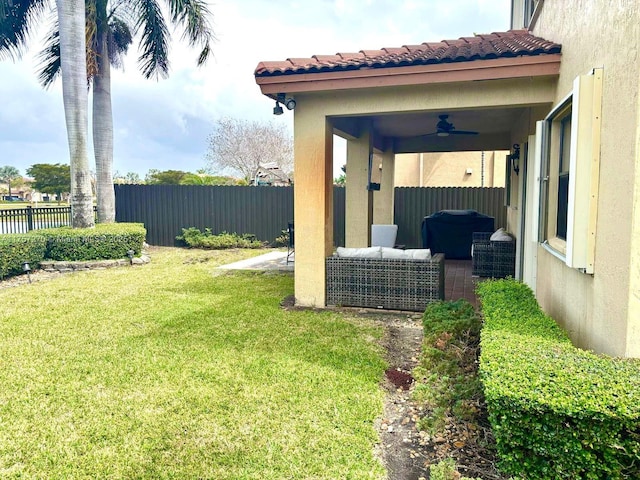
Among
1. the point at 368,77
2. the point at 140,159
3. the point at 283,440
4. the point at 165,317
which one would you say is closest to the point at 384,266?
the point at 368,77

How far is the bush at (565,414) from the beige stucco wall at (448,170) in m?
18.8

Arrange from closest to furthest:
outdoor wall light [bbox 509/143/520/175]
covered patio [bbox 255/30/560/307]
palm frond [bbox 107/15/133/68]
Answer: covered patio [bbox 255/30/560/307]
outdoor wall light [bbox 509/143/520/175]
palm frond [bbox 107/15/133/68]

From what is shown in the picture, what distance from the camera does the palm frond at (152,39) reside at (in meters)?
13.7

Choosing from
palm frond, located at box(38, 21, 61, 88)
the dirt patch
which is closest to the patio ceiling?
the dirt patch

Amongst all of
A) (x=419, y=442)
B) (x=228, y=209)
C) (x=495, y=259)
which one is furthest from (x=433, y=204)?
(x=419, y=442)

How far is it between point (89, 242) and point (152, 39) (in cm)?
675

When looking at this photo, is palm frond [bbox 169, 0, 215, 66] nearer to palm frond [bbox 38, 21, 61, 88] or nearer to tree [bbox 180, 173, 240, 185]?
palm frond [bbox 38, 21, 61, 88]

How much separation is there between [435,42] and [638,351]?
17.1 ft

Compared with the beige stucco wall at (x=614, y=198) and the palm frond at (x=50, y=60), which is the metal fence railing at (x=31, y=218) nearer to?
the palm frond at (x=50, y=60)

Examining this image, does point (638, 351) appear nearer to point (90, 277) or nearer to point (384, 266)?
point (384, 266)

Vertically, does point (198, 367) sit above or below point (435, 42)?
below

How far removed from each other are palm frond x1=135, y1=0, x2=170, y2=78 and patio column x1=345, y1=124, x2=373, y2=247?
7.99m

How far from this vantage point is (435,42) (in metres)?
6.57

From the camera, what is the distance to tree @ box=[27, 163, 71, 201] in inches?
1661
